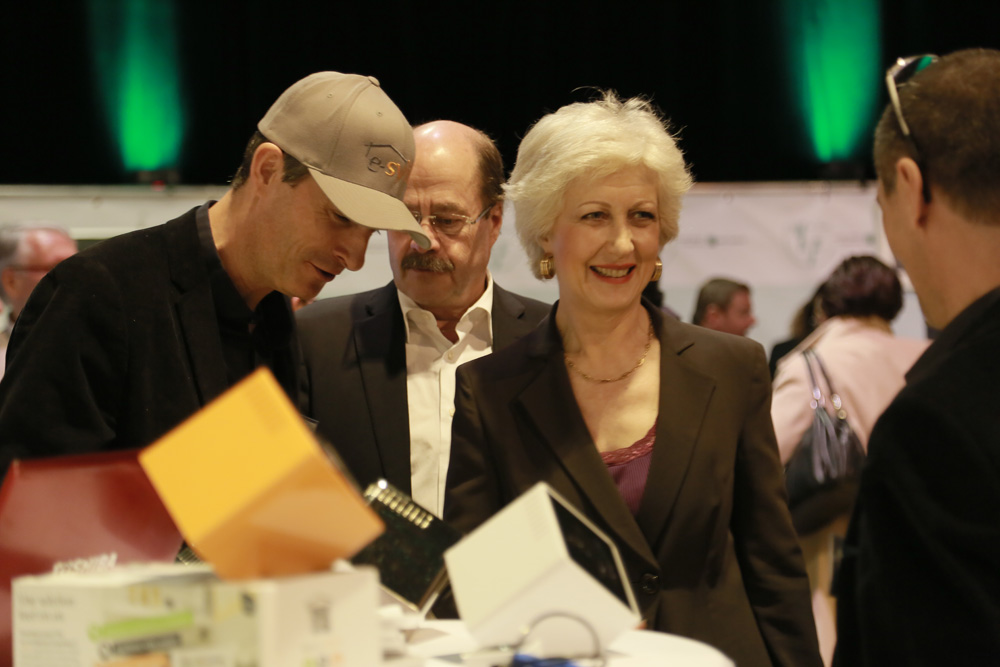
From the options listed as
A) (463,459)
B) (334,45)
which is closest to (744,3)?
(334,45)

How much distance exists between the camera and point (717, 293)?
19.5 ft

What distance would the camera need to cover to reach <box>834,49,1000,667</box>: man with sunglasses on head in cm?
132

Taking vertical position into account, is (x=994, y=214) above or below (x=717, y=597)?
above

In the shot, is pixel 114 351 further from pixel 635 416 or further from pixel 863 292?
pixel 863 292

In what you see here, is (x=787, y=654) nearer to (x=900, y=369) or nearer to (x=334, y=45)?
(x=900, y=369)

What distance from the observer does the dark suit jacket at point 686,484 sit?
202 cm

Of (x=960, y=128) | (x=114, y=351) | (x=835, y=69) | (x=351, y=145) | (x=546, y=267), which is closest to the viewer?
(x=960, y=128)

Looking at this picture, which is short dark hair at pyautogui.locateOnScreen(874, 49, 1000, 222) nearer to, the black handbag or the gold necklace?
the gold necklace

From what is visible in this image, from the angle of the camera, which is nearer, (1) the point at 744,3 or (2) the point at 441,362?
(2) the point at 441,362

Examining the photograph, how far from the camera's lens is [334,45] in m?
6.69

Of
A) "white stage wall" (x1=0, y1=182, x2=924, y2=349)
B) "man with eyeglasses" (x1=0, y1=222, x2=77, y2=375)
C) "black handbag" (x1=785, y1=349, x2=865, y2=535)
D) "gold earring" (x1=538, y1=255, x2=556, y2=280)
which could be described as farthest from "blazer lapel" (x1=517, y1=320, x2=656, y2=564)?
"white stage wall" (x1=0, y1=182, x2=924, y2=349)

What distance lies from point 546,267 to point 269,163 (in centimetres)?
72

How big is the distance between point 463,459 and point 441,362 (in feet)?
2.11

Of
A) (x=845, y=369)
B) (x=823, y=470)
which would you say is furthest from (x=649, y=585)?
(x=845, y=369)
